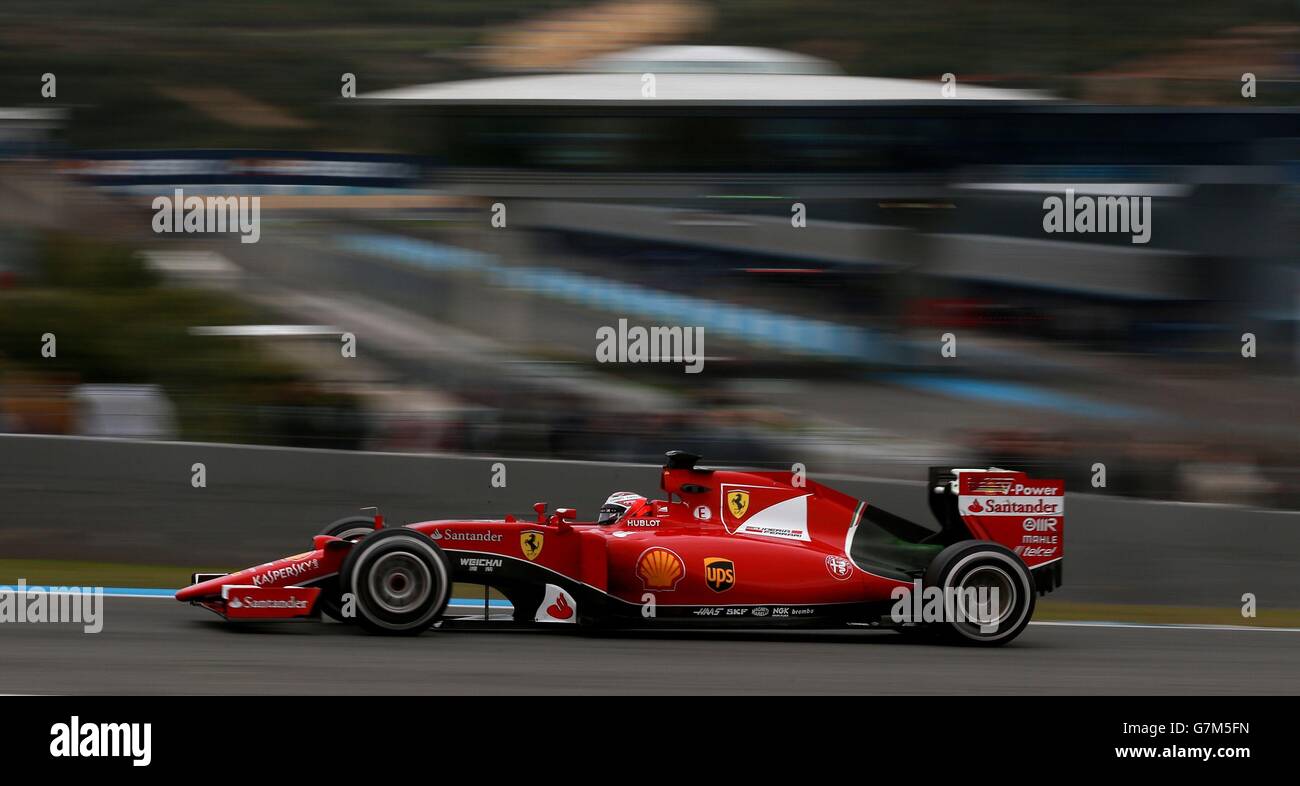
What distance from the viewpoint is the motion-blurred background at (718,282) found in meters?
12.4

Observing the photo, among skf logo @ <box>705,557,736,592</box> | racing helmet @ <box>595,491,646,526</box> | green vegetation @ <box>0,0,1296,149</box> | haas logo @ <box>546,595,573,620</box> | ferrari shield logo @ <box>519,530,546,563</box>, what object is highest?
green vegetation @ <box>0,0,1296,149</box>

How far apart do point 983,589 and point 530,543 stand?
8.08 feet

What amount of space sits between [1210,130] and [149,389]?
1462 centimetres

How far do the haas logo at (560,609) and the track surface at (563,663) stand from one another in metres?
0.12

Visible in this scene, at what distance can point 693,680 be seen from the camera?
231 inches

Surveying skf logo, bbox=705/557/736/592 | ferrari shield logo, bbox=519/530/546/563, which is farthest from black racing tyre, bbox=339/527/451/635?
skf logo, bbox=705/557/736/592

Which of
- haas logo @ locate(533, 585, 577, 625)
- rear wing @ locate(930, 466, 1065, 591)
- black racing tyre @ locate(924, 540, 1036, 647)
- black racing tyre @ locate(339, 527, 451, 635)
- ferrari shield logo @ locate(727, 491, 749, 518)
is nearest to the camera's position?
black racing tyre @ locate(339, 527, 451, 635)

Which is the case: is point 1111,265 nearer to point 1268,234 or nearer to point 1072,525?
point 1268,234

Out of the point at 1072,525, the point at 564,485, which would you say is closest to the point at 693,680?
the point at 564,485

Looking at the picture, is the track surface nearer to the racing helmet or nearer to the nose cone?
the nose cone

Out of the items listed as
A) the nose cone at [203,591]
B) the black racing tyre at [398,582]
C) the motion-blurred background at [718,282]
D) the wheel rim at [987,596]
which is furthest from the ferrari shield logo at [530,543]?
the motion-blurred background at [718,282]

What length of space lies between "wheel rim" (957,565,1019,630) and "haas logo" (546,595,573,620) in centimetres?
209

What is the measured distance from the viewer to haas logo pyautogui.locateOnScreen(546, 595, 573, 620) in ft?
22.9

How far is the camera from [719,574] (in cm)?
705
